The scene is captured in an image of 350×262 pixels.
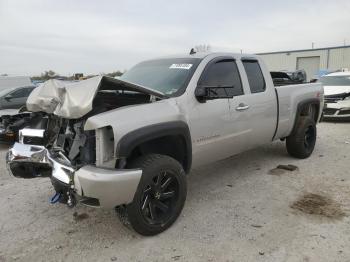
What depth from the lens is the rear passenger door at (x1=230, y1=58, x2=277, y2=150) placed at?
190 inches

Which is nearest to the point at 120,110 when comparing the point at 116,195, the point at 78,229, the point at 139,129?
the point at 139,129

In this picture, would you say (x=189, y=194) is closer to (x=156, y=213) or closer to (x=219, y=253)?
(x=156, y=213)

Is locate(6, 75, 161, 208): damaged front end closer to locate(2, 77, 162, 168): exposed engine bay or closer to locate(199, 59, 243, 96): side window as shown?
locate(2, 77, 162, 168): exposed engine bay

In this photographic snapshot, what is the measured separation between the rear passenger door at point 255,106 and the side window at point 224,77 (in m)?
0.10

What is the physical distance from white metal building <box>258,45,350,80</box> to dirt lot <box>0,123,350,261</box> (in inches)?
1151

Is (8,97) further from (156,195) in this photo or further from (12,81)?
(156,195)

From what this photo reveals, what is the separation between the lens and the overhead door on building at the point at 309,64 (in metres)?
35.5

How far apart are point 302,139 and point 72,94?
4.20 meters

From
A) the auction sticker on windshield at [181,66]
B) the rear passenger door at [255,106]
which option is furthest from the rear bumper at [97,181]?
the rear passenger door at [255,106]

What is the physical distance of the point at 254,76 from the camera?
533 cm

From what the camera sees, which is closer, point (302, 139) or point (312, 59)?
point (302, 139)

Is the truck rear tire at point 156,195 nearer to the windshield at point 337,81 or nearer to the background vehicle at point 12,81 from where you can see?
the windshield at point 337,81

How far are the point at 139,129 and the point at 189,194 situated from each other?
1.77 metres

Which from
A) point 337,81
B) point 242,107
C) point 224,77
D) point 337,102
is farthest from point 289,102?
point 337,81
